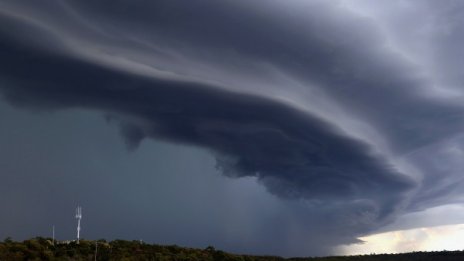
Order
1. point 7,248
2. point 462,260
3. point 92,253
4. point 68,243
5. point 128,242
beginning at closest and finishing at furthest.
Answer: point 7,248, point 92,253, point 68,243, point 128,242, point 462,260

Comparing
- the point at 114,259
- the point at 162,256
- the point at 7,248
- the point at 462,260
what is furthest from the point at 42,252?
the point at 462,260

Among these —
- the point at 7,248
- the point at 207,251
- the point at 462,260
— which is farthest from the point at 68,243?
the point at 462,260

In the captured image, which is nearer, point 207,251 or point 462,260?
point 207,251

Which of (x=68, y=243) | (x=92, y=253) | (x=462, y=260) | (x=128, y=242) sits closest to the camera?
(x=92, y=253)

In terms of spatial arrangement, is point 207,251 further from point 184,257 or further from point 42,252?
point 42,252

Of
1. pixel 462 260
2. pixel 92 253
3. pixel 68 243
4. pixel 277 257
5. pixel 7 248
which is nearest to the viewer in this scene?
pixel 7 248

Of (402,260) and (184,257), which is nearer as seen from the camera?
(184,257)

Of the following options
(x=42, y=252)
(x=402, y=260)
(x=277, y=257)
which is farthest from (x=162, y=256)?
(x=402, y=260)

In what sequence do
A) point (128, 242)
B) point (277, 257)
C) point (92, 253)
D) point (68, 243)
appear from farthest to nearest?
1. point (277, 257)
2. point (128, 242)
3. point (68, 243)
4. point (92, 253)

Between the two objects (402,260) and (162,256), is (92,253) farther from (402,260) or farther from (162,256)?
(402,260)
